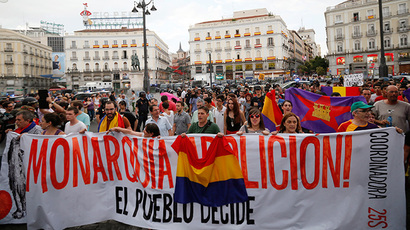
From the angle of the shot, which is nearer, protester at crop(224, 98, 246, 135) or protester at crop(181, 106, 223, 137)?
protester at crop(181, 106, 223, 137)

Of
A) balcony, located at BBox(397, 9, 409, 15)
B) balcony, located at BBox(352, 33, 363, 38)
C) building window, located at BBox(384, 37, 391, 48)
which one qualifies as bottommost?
building window, located at BBox(384, 37, 391, 48)

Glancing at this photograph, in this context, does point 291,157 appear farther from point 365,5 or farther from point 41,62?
point 41,62

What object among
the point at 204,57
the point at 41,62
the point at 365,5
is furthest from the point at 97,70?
the point at 365,5

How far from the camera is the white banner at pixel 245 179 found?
385cm

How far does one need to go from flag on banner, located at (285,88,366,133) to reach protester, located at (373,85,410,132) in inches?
51.9

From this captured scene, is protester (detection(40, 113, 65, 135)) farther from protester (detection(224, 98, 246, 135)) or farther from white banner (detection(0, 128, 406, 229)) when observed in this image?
protester (detection(224, 98, 246, 135))

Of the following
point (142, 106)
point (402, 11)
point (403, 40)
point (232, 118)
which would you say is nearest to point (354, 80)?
point (232, 118)

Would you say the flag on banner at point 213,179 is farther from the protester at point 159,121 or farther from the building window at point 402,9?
the building window at point 402,9

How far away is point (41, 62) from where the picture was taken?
7556cm

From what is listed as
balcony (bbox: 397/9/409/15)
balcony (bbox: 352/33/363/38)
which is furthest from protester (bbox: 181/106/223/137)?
balcony (bbox: 397/9/409/15)

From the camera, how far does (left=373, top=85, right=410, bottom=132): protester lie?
5586mm

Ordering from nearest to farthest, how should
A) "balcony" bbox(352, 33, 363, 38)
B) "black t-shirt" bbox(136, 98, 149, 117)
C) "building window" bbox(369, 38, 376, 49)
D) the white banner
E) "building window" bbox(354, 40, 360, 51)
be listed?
1. the white banner
2. "black t-shirt" bbox(136, 98, 149, 117)
3. "building window" bbox(369, 38, 376, 49)
4. "balcony" bbox(352, 33, 363, 38)
5. "building window" bbox(354, 40, 360, 51)

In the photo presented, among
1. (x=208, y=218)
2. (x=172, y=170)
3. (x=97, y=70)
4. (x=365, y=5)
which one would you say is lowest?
(x=208, y=218)

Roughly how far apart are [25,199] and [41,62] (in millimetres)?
80724
